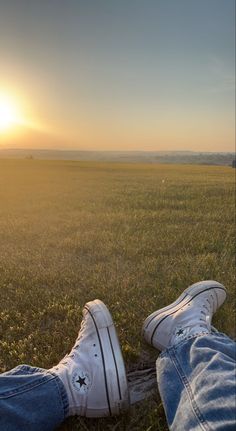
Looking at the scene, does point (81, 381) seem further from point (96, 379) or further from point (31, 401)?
point (31, 401)

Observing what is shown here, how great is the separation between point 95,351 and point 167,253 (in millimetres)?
2994

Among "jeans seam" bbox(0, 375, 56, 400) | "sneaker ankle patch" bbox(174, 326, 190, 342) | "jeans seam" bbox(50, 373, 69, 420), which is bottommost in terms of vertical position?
"jeans seam" bbox(50, 373, 69, 420)

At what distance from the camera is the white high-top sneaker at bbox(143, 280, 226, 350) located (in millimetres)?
2573

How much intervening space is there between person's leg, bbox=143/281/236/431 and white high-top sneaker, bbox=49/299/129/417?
0.30 m

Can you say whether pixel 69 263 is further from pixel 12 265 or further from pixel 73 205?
pixel 73 205

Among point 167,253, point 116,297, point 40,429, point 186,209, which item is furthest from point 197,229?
point 40,429

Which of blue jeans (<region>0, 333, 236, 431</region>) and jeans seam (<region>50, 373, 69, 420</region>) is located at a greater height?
blue jeans (<region>0, 333, 236, 431</region>)

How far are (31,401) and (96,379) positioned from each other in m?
0.42

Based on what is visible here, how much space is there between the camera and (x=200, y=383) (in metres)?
1.79

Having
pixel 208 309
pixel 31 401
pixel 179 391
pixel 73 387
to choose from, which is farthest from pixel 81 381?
pixel 208 309

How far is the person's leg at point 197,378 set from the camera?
5.24 ft

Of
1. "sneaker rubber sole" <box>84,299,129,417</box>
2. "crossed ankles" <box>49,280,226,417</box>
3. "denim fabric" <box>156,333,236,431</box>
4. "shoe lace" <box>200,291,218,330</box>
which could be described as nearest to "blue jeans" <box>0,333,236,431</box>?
"denim fabric" <box>156,333,236,431</box>

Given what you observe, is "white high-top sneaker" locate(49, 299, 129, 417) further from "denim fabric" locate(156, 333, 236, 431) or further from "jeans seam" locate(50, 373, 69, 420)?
"denim fabric" locate(156, 333, 236, 431)

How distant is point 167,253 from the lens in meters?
5.32
